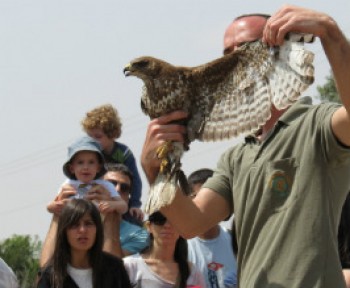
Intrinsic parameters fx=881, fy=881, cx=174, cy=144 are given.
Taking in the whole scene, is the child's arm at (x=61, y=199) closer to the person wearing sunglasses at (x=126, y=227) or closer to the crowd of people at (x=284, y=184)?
the person wearing sunglasses at (x=126, y=227)

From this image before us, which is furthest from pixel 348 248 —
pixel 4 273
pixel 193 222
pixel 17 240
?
pixel 17 240

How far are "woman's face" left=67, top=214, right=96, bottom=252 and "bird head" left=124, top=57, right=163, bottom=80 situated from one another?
2.57 m

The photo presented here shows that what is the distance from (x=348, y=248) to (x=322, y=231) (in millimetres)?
1367

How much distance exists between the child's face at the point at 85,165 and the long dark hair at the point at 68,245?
69 centimetres

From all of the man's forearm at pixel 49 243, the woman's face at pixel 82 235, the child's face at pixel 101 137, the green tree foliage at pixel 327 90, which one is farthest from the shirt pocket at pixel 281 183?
the green tree foliage at pixel 327 90

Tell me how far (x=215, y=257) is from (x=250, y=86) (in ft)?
11.5

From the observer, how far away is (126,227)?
23.8 ft

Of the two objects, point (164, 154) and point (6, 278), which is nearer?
point (164, 154)

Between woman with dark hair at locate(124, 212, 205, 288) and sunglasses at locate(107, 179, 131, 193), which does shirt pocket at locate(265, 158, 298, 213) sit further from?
sunglasses at locate(107, 179, 131, 193)

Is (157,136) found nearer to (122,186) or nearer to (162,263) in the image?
(162,263)

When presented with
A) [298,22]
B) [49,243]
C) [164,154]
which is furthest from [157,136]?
[49,243]

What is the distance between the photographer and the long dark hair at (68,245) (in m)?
5.96

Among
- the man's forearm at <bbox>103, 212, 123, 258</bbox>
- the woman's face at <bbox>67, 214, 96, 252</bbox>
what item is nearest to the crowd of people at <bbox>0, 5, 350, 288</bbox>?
the woman's face at <bbox>67, 214, 96, 252</bbox>

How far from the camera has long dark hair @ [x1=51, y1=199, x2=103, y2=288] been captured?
5961 mm
